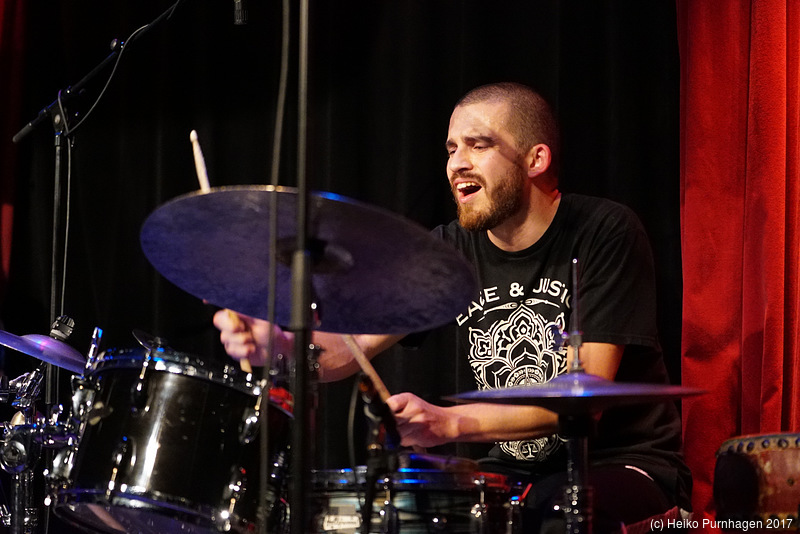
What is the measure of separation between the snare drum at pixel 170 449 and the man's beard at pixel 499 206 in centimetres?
87

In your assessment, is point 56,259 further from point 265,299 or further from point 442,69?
point 265,299

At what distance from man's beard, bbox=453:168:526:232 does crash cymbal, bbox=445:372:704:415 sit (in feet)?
2.82

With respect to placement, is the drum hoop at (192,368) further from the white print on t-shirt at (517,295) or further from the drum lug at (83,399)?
the white print on t-shirt at (517,295)

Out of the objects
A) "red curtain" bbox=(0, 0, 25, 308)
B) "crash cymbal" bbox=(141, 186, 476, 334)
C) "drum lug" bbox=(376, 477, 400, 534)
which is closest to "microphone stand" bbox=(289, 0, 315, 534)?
"crash cymbal" bbox=(141, 186, 476, 334)

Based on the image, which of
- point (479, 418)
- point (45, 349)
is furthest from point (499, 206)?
point (45, 349)

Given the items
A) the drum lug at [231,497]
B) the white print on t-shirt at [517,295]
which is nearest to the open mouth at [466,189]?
the white print on t-shirt at [517,295]

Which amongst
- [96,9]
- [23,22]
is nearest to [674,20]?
[96,9]

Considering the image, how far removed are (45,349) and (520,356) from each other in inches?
49.0

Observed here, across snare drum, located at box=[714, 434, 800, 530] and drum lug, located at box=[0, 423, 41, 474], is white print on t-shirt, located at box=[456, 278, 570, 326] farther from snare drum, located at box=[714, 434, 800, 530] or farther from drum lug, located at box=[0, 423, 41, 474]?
drum lug, located at box=[0, 423, 41, 474]

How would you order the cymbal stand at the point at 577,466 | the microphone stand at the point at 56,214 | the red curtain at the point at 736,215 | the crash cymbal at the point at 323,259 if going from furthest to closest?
the microphone stand at the point at 56,214 → the red curtain at the point at 736,215 → the cymbal stand at the point at 577,466 → the crash cymbal at the point at 323,259

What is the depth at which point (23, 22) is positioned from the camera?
11.7 feet

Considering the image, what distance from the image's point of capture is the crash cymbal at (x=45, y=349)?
7.99 ft

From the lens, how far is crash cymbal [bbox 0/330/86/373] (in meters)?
2.44

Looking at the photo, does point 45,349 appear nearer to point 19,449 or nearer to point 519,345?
point 19,449
